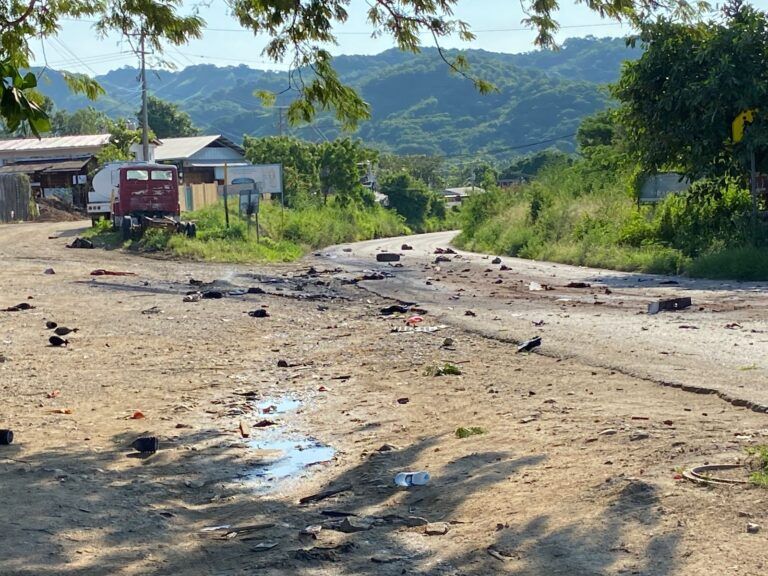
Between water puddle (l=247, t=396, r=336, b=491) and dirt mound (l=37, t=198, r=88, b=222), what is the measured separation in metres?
52.0

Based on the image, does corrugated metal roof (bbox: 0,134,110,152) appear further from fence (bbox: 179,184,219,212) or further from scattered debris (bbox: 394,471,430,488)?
scattered debris (bbox: 394,471,430,488)

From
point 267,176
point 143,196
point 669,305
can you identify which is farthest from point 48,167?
point 669,305

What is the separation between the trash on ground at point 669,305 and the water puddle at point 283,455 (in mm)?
7868

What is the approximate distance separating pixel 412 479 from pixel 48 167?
68.6 meters

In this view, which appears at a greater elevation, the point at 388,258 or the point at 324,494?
the point at 324,494

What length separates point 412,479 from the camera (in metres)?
6.78

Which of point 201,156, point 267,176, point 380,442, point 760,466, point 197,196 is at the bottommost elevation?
point 380,442

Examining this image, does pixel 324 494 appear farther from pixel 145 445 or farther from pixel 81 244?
pixel 81 244

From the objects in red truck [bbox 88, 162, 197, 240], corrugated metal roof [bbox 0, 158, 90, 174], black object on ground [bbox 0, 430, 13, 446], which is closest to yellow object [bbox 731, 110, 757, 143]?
red truck [bbox 88, 162, 197, 240]

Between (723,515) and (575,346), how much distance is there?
22.1 ft

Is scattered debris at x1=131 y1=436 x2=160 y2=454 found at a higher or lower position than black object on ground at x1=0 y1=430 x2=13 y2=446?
lower

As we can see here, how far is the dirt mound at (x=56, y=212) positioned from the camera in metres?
58.6

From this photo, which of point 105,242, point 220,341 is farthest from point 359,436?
point 105,242

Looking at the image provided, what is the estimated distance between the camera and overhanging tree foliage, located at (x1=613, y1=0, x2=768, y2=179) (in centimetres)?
2369
